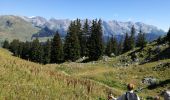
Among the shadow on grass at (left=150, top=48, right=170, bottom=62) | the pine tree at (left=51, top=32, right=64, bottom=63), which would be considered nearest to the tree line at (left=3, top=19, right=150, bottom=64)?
the pine tree at (left=51, top=32, right=64, bottom=63)

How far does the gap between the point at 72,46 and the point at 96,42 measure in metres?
7.40

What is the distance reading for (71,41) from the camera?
346 ft

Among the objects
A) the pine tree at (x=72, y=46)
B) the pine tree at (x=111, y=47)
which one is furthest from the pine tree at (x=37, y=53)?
the pine tree at (x=111, y=47)

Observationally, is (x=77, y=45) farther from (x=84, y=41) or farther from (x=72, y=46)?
(x=84, y=41)

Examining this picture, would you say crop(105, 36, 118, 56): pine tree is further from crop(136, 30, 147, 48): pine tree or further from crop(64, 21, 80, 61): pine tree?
crop(64, 21, 80, 61): pine tree

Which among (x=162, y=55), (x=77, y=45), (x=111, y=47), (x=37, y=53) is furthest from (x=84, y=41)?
(x=162, y=55)

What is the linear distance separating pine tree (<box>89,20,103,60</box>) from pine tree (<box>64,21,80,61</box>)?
4263mm

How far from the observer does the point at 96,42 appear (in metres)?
105

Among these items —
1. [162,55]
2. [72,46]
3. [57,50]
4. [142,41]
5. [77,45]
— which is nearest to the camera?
[162,55]

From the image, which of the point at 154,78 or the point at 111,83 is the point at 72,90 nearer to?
the point at 111,83

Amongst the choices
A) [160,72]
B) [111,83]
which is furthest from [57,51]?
[111,83]

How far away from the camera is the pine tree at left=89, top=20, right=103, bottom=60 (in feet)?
335

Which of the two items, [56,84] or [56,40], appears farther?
[56,40]

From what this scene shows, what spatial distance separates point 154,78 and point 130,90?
40.0 m
